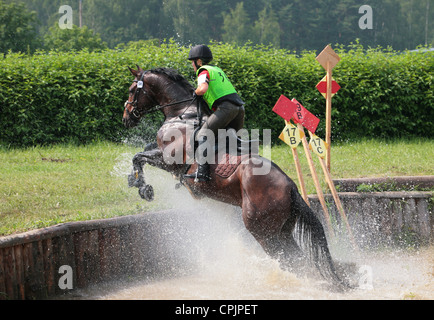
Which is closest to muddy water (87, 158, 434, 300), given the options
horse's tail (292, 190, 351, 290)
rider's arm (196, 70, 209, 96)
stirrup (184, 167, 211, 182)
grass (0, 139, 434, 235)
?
horse's tail (292, 190, 351, 290)

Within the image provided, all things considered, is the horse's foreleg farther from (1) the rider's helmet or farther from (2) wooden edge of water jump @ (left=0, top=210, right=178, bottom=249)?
(1) the rider's helmet

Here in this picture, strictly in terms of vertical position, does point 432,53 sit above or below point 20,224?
above

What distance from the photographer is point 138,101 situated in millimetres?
6691

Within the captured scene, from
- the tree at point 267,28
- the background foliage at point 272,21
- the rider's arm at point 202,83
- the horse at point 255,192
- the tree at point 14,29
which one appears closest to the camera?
the horse at point 255,192

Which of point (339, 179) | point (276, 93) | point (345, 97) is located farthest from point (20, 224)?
point (345, 97)

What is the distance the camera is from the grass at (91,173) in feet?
22.3

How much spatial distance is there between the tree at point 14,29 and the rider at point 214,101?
2740 cm

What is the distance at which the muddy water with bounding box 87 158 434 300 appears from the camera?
5805mm

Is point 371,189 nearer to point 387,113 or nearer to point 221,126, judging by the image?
point 221,126

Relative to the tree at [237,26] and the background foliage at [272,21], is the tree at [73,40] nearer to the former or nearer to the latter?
the background foliage at [272,21]

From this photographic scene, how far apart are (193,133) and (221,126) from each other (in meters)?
0.37

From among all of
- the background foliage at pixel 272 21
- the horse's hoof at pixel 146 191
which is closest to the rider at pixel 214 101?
the horse's hoof at pixel 146 191

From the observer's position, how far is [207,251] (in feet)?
23.1

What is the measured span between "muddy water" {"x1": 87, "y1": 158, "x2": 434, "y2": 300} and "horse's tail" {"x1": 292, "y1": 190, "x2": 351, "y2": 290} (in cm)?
13
